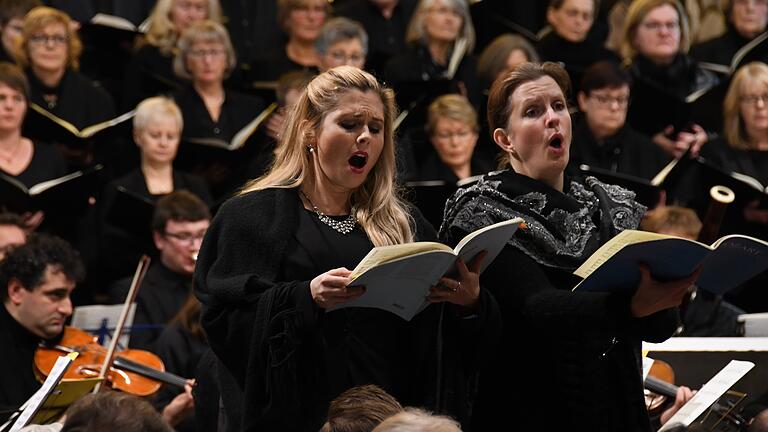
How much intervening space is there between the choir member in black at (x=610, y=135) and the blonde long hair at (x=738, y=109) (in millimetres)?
330

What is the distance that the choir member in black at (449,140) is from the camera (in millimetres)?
5926

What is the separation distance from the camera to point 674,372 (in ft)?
11.6

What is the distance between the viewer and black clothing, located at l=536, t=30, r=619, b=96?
6.75 metres

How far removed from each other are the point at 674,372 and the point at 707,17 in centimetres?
416

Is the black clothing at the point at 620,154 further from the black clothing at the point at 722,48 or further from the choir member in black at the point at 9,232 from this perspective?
the choir member in black at the point at 9,232

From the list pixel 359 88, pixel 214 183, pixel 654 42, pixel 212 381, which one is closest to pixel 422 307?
pixel 359 88

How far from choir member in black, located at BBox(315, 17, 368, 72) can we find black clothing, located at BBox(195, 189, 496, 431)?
10.8ft

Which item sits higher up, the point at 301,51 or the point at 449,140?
the point at 301,51

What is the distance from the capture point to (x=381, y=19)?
6.98m

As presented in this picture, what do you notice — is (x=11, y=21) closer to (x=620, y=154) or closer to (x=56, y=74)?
(x=56, y=74)

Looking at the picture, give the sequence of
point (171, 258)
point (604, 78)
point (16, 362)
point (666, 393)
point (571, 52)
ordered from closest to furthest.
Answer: point (666, 393)
point (16, 362)
point (171, 258)
point (604, 78)
point (571, 52)

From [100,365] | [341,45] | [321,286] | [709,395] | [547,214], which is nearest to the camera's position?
[321,286]

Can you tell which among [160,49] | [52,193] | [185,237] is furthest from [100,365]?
[160,49]

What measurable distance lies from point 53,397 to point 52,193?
2141 millimetres
